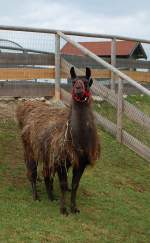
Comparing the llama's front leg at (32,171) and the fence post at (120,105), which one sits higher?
the fence post at (120,105)

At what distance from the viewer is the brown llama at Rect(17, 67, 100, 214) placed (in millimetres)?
6645

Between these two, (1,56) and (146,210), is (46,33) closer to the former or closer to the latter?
(1,56)

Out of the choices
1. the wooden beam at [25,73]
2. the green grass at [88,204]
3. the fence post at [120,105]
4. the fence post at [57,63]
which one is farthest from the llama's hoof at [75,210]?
the fence post at [57,63]

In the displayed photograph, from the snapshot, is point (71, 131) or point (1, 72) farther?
point (1, 72)

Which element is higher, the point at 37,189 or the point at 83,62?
the point at 83,62

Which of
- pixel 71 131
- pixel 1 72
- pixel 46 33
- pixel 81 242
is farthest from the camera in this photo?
pixel 46 33

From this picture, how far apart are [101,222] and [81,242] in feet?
2.84

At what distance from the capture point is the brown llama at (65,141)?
21.8ft

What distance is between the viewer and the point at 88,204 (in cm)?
741

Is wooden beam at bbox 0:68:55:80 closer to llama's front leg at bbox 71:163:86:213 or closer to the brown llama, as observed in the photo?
the brown llama

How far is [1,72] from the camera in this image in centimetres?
938

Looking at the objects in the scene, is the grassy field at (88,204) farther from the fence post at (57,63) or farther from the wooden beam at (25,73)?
the fence post at (57,63)

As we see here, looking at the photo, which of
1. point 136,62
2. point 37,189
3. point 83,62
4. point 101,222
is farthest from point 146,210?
point 136,62

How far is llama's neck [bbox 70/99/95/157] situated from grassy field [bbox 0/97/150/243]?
0.96 m
